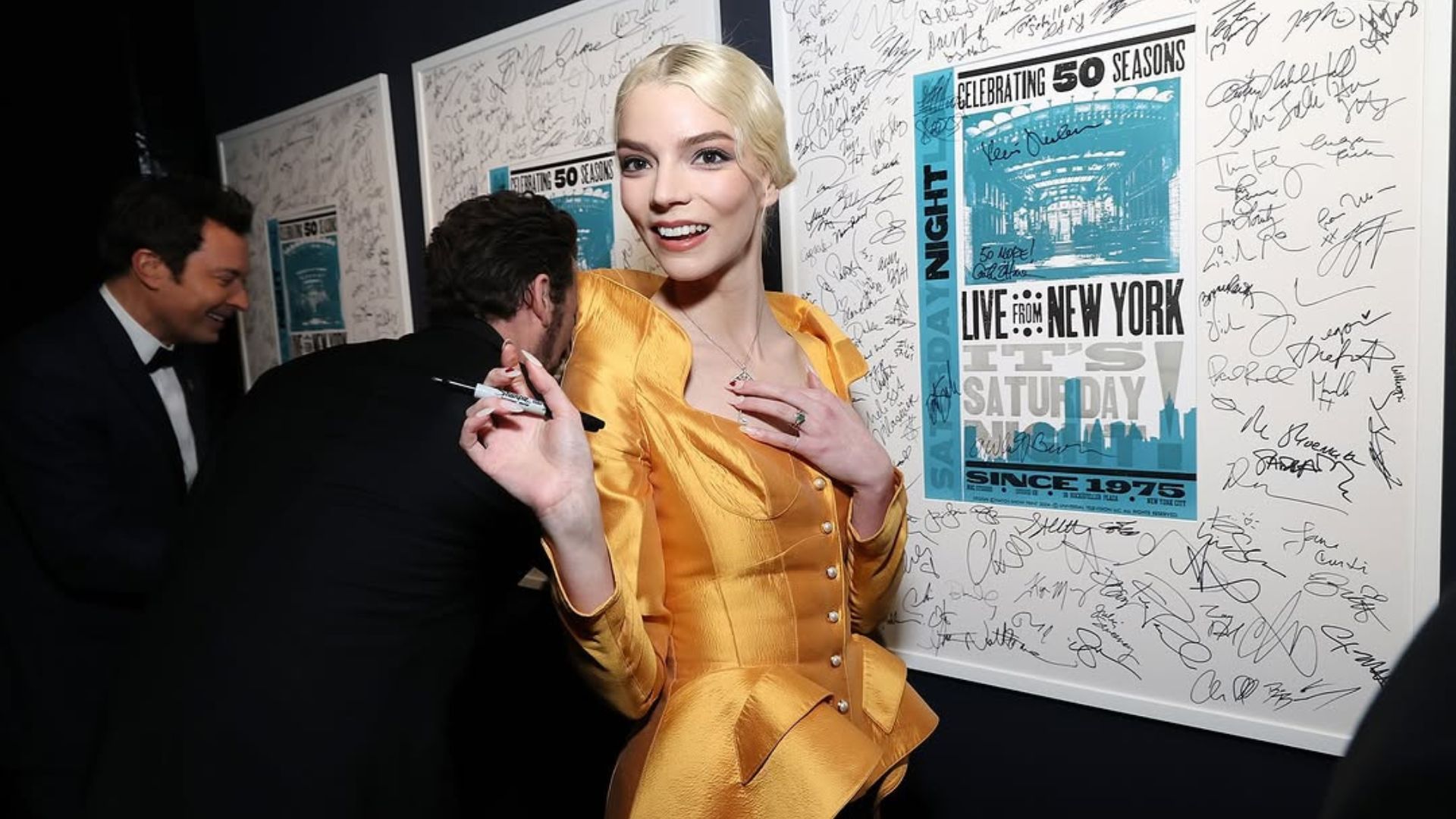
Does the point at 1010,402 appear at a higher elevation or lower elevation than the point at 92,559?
higher

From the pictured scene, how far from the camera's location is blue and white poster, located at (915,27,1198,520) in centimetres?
128

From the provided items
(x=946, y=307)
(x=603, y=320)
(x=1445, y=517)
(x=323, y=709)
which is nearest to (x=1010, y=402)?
(x=946, y=307)

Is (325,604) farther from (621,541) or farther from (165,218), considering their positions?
(165,218)

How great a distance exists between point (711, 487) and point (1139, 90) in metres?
0.82

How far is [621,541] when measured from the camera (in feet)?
3.13

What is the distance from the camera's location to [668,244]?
1.08m

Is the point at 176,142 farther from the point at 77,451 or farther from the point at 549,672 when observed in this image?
the point at 549,672

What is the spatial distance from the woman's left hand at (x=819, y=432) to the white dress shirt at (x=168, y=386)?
145 centimetres

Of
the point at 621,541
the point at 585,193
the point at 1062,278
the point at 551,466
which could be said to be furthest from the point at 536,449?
the point at 585,193

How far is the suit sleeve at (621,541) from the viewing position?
915 millimetres

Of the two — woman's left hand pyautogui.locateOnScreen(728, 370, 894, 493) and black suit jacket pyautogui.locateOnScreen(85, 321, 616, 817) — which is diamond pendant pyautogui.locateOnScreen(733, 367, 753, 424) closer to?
woman's left hand pyautogui.locateOnScreen(728, 370, 894, 493)
